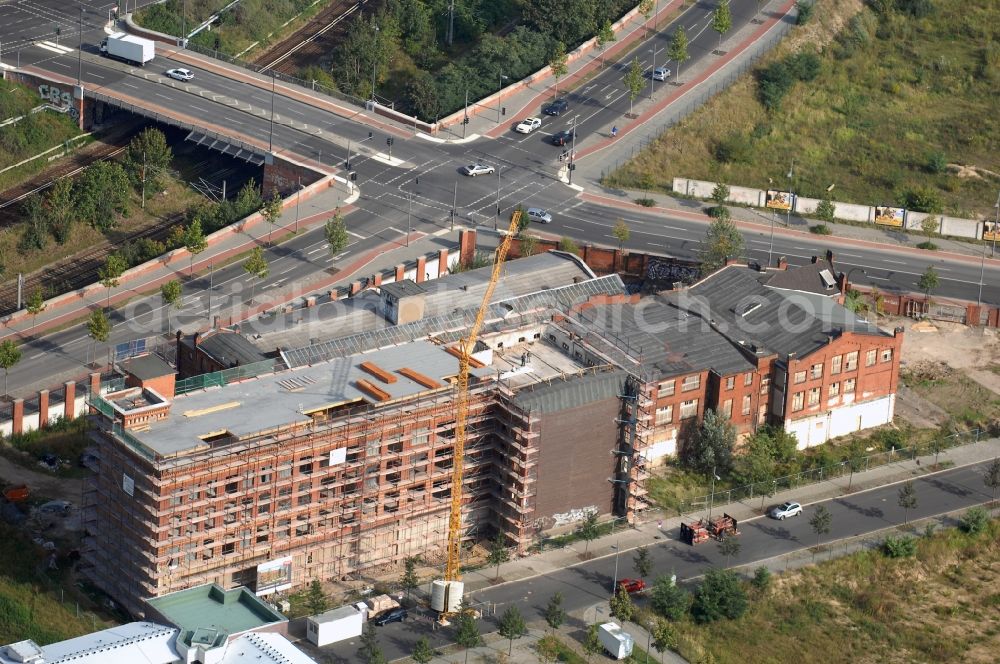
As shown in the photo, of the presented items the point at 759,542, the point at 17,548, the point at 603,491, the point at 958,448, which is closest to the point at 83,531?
the point at 17,548

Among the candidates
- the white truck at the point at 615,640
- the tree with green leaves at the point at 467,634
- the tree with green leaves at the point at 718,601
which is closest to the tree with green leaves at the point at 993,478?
the tree with green leaves at the point at 718,601

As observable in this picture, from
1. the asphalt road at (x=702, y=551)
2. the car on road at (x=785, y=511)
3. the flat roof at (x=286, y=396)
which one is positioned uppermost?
the flat roof at (x=286, y=396)

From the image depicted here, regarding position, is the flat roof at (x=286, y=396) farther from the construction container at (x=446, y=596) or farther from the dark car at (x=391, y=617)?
the dark car at (x=391, y=617)

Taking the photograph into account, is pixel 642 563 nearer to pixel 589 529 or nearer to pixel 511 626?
pixel 589 529

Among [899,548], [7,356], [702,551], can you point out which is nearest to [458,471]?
[702,551]

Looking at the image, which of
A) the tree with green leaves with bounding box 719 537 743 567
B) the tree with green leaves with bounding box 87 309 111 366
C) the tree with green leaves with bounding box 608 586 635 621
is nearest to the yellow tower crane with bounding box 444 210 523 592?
the tree with green leaves with bounding box 608 586 635 621

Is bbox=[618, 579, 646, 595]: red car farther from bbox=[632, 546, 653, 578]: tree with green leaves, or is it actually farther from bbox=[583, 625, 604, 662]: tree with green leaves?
bbox=[583, 625, 604, 662]: tree with green leaves

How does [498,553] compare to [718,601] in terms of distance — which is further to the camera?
[498,553]
